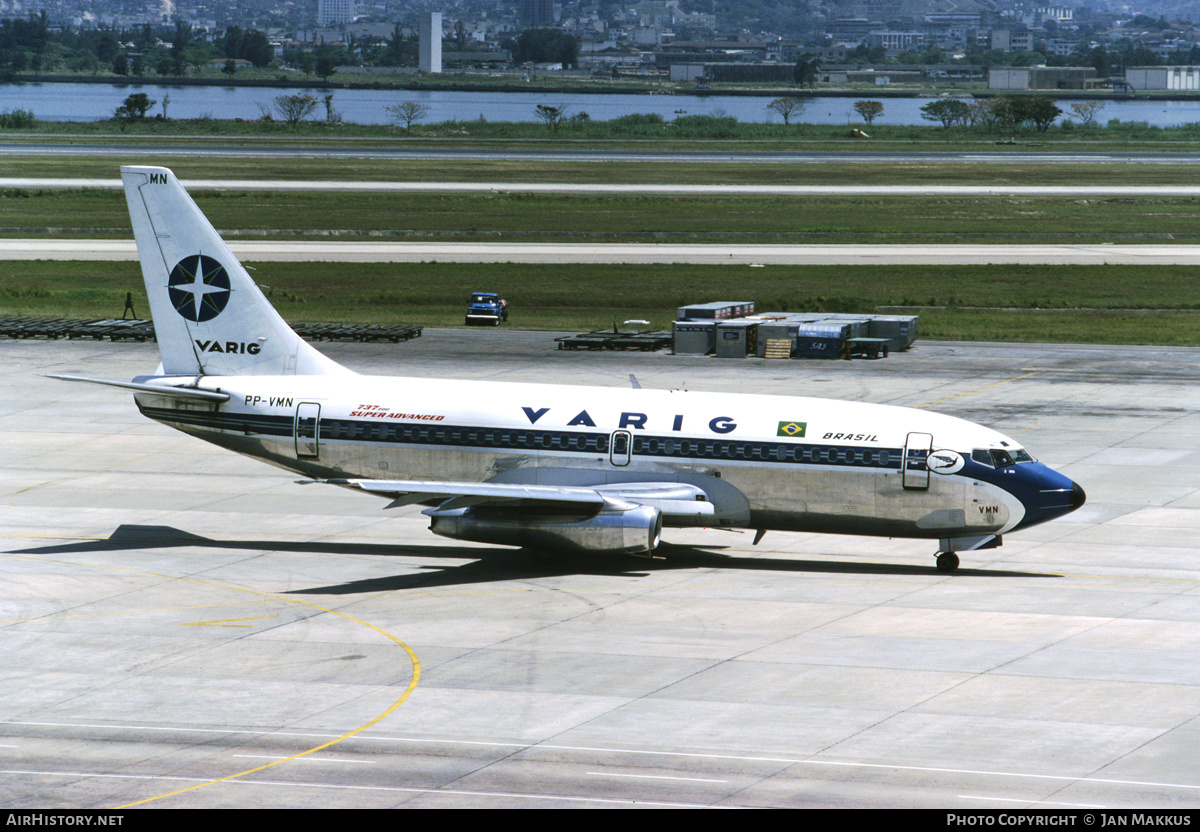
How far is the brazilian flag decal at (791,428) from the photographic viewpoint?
38.4 meters

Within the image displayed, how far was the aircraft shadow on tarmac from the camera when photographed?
3809cm

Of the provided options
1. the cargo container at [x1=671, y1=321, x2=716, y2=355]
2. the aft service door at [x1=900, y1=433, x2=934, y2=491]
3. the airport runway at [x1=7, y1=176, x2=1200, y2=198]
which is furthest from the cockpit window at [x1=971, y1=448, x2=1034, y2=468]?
the airport runway at [x1=7, y1=176, x2=1200, y2=198]

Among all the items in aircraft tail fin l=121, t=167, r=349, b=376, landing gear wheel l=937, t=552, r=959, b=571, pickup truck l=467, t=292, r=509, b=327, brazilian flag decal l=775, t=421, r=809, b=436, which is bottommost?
landing gear wheel l=937, t=552, r=959, b=571

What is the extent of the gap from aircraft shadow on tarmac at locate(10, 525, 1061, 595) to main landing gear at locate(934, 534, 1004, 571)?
0.41m

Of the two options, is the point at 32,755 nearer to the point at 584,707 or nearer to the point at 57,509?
the point at 584,707

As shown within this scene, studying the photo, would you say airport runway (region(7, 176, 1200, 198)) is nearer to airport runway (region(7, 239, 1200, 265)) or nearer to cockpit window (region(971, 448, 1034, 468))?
airport runway (region(7, 239, 1200, 265))

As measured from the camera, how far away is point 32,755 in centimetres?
2480

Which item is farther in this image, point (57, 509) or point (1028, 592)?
point (57, 509)

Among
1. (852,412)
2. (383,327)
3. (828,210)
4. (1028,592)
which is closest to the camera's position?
(1028,592)

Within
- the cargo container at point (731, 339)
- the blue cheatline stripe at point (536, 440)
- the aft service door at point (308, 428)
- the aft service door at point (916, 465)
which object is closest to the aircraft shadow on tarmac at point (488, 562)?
the aft service door at point (916, 465)

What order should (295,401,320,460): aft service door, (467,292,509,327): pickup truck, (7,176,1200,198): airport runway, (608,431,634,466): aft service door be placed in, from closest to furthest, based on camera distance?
1. (608,431,634,466): aft service door
2. (295,401,320,460): aft service door
3. (467,292,509,327): pickup truck
4. (7,176,1200,198): airport runway

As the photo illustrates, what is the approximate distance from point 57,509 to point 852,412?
25.0m

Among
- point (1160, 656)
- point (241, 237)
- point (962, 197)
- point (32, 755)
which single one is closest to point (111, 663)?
point (32, 755)

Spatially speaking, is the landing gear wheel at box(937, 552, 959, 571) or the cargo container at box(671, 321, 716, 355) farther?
the cargo container at box(671, 321, 716, 355)
